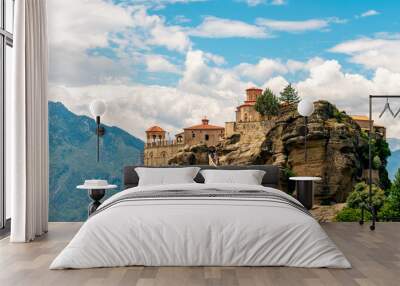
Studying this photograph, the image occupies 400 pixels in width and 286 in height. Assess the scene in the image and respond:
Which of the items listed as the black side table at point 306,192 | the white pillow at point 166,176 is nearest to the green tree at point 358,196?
the black side table at point 306,192

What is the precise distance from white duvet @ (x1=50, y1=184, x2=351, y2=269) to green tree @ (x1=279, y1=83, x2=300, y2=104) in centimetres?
414

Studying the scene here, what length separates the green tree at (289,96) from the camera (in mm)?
8289

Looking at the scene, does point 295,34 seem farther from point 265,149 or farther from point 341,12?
point 265,149

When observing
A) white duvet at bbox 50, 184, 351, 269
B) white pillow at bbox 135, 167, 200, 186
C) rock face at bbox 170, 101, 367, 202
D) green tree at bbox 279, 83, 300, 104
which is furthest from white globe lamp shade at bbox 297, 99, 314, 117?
white duvet at bbox 50, 184, 351, 269

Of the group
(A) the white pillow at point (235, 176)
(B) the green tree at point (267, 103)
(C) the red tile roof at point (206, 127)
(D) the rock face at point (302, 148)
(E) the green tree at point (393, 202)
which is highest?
(B) the green tree at point (267, 103)

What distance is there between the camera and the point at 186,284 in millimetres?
3797

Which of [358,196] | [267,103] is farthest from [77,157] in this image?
[358,196]

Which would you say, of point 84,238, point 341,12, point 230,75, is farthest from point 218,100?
point 84,238

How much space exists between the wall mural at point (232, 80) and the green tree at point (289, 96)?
0.02 m

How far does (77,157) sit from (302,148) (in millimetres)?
3858

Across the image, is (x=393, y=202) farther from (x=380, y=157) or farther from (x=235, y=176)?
(x=235, y=176)

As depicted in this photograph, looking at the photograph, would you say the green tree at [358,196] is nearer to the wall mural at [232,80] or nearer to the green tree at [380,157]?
the wall mural at [232,80]

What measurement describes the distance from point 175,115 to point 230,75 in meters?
1.08

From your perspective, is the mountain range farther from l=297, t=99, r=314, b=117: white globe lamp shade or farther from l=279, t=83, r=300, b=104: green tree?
l=297, t=99, r=314, b=117: white globe lamp shade
